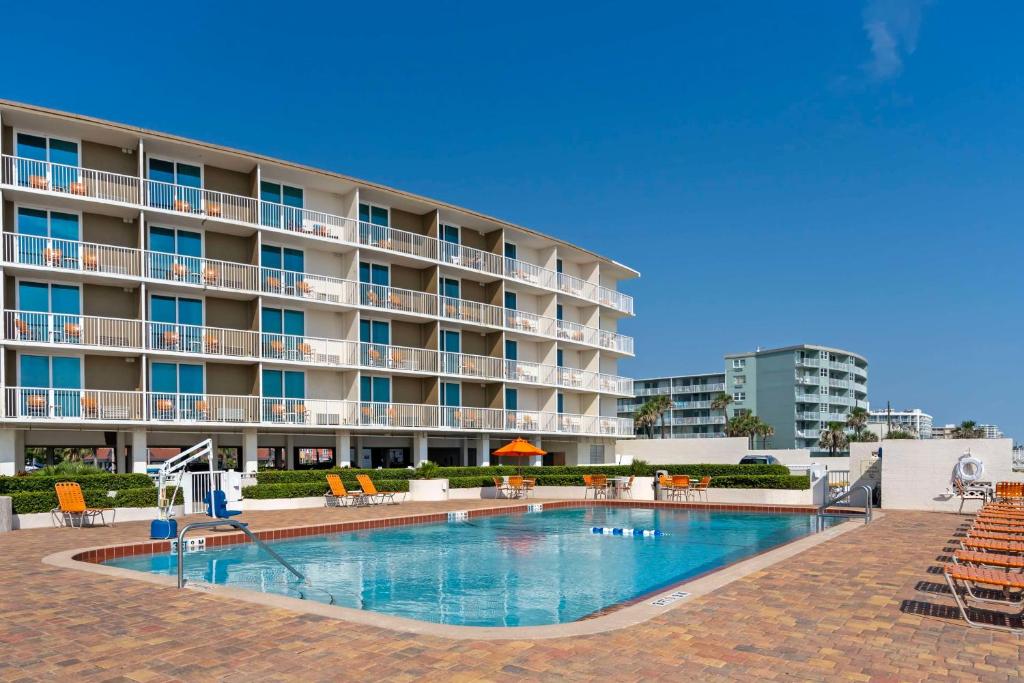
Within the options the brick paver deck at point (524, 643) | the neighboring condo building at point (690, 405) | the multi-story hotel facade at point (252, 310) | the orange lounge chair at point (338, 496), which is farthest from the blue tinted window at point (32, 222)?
the neighboring condo building at point (690, 405)

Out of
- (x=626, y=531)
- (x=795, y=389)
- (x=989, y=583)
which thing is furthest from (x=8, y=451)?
(x=795, y=389)

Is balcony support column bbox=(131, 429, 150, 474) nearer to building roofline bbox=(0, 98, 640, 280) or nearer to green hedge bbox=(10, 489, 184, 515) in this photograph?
green hedge bbox=(10, 489, 184, 515)

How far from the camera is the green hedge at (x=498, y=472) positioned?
78.4ft

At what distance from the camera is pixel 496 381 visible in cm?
3419

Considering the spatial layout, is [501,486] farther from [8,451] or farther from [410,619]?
[410,619]

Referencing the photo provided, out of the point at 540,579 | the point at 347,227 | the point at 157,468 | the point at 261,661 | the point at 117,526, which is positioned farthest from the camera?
the point at 347,227

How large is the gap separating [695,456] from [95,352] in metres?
32.6

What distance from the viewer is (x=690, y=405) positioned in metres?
105

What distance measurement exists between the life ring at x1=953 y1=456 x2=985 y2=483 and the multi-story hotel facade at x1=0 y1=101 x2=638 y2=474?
1861 centimetres

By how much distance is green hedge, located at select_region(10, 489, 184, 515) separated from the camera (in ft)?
57.1

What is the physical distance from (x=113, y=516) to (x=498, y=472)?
14992 mm

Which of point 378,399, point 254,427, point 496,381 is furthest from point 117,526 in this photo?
point 496,381

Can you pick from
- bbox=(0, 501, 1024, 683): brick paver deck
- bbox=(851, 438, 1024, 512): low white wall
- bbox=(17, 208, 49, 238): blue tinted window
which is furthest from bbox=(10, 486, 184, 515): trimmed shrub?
bbox=(851, 438, 1024, 512): low white wall

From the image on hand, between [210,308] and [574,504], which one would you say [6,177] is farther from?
[574,504]
